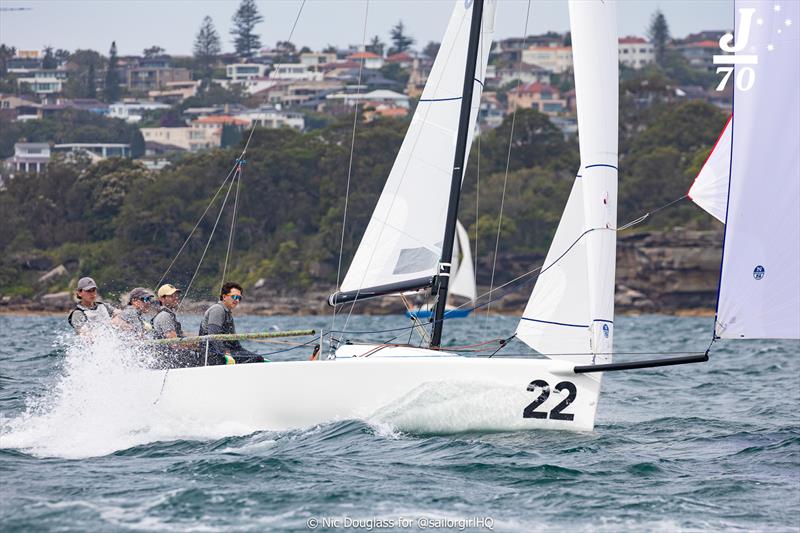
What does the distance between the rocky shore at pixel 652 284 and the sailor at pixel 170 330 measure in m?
45.4

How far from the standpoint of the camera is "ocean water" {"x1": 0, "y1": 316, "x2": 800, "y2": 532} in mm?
7984

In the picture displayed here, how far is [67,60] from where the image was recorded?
131m

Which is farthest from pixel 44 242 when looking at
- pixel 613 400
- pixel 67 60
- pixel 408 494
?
pixel 67 60

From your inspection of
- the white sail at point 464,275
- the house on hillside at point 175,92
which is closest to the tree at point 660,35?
the house on hillside at point 175,92

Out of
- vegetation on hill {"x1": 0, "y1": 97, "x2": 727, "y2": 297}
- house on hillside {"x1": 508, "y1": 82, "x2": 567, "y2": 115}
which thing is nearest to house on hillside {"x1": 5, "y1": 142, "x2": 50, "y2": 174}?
vegetation on hill {"x1": 0, "y1": 97, "x2": 727, "y2": 297}

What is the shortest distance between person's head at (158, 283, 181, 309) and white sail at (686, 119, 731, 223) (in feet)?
14.5

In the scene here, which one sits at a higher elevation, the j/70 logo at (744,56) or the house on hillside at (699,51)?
the house on hillside at (699,51)

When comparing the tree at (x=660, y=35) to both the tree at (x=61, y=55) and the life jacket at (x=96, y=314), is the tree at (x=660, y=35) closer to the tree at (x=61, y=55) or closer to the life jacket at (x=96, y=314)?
the tree at (x=61, y=55)

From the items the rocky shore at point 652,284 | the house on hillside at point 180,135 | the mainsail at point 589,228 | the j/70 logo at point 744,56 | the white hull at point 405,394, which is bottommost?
the rocky shore at point 652,284

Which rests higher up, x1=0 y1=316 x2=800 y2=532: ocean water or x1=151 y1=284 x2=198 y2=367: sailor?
x1=151 y1=284 x2=198 y2=367: sailor

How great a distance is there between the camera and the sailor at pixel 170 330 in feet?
37.1

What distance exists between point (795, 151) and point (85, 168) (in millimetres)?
58847

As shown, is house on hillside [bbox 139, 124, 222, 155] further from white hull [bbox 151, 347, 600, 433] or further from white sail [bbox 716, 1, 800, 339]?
white sail [bbox 716, 1, 800, 339]

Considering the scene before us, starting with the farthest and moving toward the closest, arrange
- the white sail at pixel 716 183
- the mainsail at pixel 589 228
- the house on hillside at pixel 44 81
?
the house on hillside at pixel 44 81 < the mainsail at pixel 589 228 < the white sail at pixel 716 183
